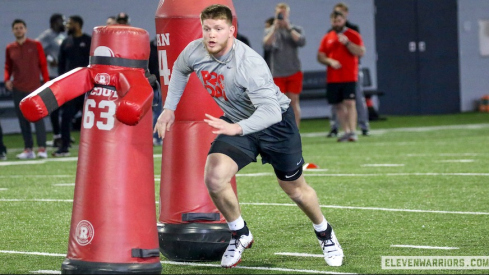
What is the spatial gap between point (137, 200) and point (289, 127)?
44.1 inches

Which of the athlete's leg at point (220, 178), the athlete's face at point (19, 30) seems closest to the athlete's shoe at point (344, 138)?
the athlete's face at point (19, 30)

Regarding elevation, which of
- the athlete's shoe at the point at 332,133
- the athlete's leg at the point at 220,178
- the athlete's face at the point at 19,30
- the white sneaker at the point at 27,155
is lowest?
the athlete's shoe at the point at 332,133

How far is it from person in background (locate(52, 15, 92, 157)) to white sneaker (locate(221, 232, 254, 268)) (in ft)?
29.5

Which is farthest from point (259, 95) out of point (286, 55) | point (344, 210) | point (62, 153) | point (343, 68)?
point (343, 68)

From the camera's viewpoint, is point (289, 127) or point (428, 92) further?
point (428, 92)

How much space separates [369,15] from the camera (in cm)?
2494

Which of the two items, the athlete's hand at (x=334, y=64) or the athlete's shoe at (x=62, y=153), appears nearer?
the athlete's shoe at (x=62, y=153)

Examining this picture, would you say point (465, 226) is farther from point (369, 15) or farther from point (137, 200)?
point (369, 15)

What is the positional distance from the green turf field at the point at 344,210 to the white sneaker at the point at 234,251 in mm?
81

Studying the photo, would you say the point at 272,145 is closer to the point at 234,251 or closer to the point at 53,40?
the point at 234,251

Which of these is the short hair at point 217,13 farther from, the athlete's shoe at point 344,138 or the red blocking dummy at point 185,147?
the athlete's shoe at point 344,138

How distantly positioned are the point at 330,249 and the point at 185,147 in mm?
1235

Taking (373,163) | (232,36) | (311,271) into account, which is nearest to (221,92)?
(232,36)

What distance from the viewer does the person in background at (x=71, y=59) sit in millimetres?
14586
